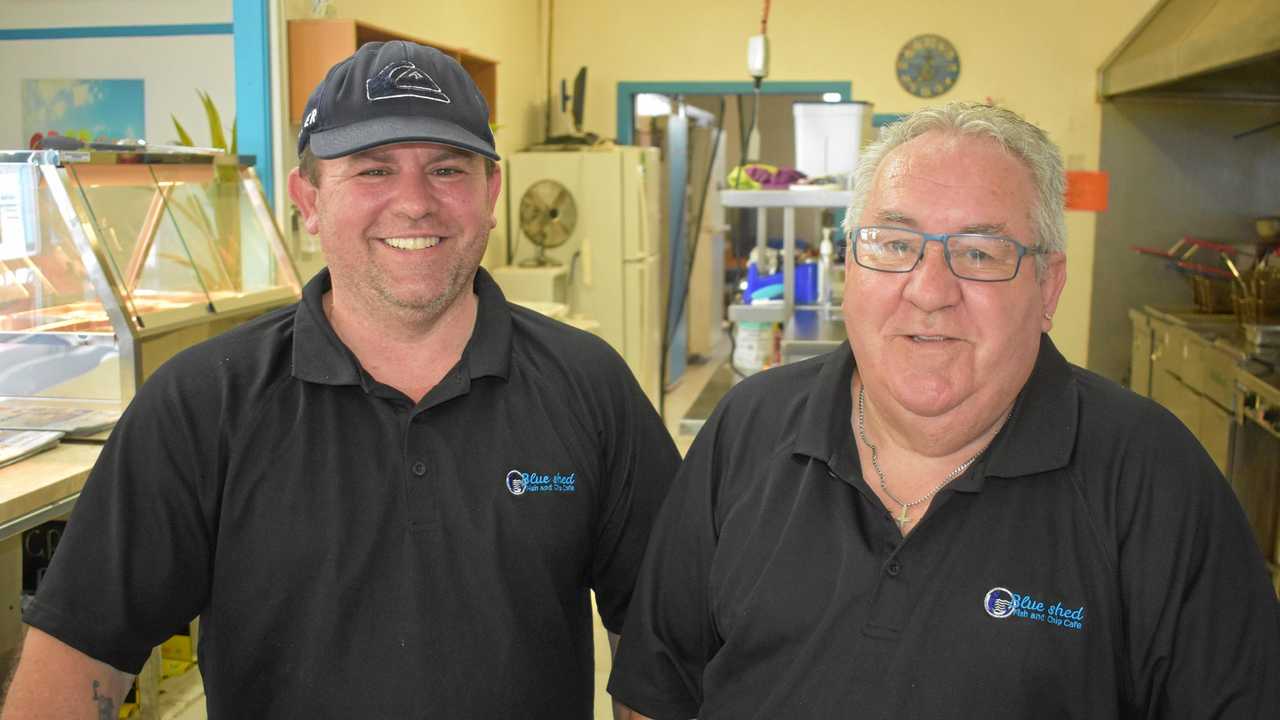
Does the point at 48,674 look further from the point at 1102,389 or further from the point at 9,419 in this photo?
the point at 9,419

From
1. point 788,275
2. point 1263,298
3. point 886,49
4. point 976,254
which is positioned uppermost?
point 886,49

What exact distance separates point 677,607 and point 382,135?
765 millimetres

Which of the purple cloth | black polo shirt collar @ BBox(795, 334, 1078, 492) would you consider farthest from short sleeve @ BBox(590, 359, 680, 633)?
the purple cloth

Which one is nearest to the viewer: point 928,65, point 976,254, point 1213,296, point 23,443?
point 976,254

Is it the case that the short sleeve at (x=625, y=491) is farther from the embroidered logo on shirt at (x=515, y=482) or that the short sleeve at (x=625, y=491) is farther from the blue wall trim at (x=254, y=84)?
the blue wall trim at (x=254, y=84)

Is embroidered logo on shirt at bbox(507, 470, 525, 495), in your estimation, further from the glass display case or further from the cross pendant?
the glass display case

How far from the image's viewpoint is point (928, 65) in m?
7.79

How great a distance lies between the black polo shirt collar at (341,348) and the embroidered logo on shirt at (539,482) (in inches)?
5.8

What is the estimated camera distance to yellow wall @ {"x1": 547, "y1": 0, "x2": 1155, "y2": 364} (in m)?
7.72

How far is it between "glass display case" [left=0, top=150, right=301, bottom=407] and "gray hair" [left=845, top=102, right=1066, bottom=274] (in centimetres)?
218

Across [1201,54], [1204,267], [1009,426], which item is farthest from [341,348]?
[1204,267]

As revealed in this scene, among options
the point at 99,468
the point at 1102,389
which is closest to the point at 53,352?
the point at 99,468

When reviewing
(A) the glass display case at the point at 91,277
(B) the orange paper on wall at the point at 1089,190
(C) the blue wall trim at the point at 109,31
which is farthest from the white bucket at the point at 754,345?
(C) the blue wall trim at the point at 109,31

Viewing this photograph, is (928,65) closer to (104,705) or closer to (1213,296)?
(1213,296)
